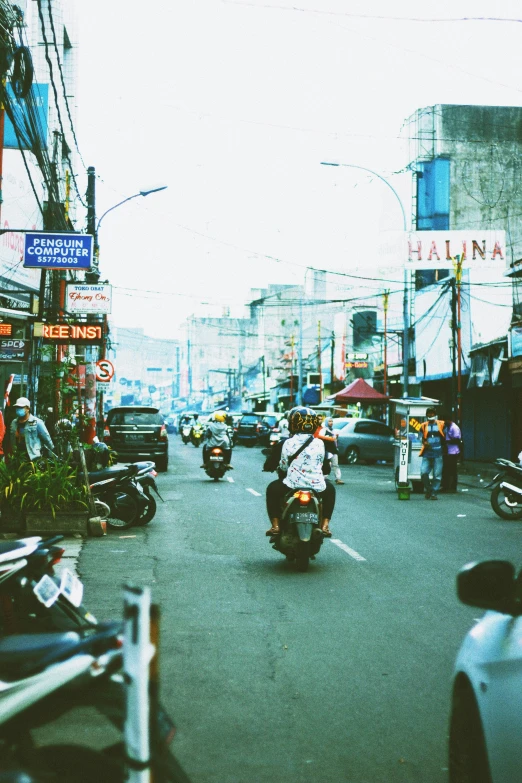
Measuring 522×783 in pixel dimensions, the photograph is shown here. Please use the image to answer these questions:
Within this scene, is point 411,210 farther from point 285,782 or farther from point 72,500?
point 285,782

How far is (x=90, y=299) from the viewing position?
1053 inches

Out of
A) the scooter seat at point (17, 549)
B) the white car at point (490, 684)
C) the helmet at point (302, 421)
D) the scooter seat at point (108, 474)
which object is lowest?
the scooter seat at point (108, 474)

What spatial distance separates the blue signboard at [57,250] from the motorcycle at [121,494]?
5.37 meters

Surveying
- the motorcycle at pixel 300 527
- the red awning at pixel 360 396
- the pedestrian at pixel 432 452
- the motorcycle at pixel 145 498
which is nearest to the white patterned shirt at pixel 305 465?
the motorcycle at pixel 300 527

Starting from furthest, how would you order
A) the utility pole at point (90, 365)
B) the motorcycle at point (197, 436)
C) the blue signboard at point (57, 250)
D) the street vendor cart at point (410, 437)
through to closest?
the motorcycle at point (197, 436) → the utility pole at point (90, 365) → the street vendor cart at point (410, 437) → the blue signboard at point (57, 250)

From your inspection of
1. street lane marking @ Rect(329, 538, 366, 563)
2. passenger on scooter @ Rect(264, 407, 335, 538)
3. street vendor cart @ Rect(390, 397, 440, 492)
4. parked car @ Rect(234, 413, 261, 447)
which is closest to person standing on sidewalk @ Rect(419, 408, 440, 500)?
street vendor cart @ Rect(390, 397, 440, 492)

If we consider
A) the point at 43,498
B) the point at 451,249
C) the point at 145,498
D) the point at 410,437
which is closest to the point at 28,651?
the point at 43,498

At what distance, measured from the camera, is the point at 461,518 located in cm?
1741

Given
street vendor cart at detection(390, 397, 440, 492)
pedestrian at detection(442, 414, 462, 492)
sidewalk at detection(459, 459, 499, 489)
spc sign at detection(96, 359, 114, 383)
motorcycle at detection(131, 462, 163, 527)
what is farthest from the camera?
spc sign at detection(96, 359, 114, 383)

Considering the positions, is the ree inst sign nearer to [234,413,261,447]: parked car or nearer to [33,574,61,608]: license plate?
[33,574,61,608]: license plate

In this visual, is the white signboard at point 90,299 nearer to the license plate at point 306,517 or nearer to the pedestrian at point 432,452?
the pedestrian at point 432,452

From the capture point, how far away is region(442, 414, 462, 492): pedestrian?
75.2 ft

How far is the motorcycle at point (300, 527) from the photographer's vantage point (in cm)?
1082

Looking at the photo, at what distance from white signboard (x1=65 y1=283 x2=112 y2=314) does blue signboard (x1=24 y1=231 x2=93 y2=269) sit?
24.4 feet
